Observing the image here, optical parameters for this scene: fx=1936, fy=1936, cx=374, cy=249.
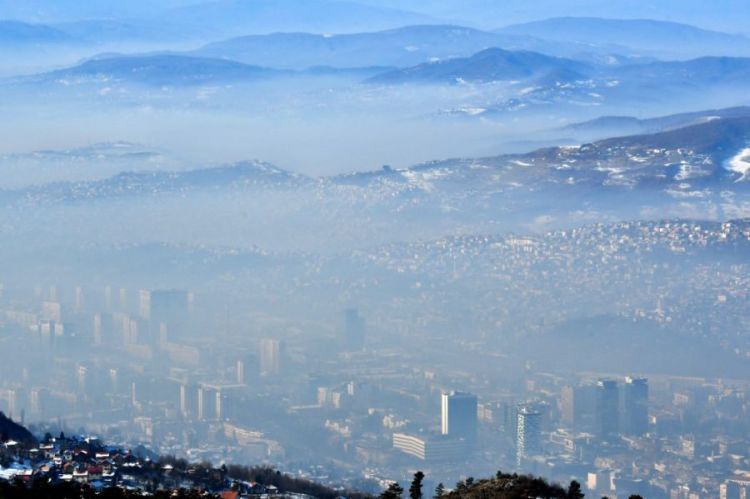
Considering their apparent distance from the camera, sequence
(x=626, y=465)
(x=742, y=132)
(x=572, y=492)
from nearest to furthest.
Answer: (x=572, y=492) → (x=626, y=465) → (x=742, y=132)

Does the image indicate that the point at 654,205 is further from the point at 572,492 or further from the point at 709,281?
the point at 572,492

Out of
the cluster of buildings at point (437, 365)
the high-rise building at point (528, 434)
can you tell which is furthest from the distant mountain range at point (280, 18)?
the high-rise building at point (528, 434)

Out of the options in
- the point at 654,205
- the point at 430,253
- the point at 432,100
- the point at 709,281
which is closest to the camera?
the point at 709,281

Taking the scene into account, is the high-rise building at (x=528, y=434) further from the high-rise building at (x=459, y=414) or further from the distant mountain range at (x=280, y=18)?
the distant mountain range at (x=280, y=18)

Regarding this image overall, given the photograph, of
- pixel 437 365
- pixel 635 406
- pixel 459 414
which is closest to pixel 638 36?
pixel 437 365

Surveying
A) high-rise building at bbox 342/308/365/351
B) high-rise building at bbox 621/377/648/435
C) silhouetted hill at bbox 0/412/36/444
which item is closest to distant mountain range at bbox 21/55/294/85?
high-rise building at bbox 342/308/365/351

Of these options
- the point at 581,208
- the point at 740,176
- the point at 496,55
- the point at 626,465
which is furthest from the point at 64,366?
the point at 496,55
